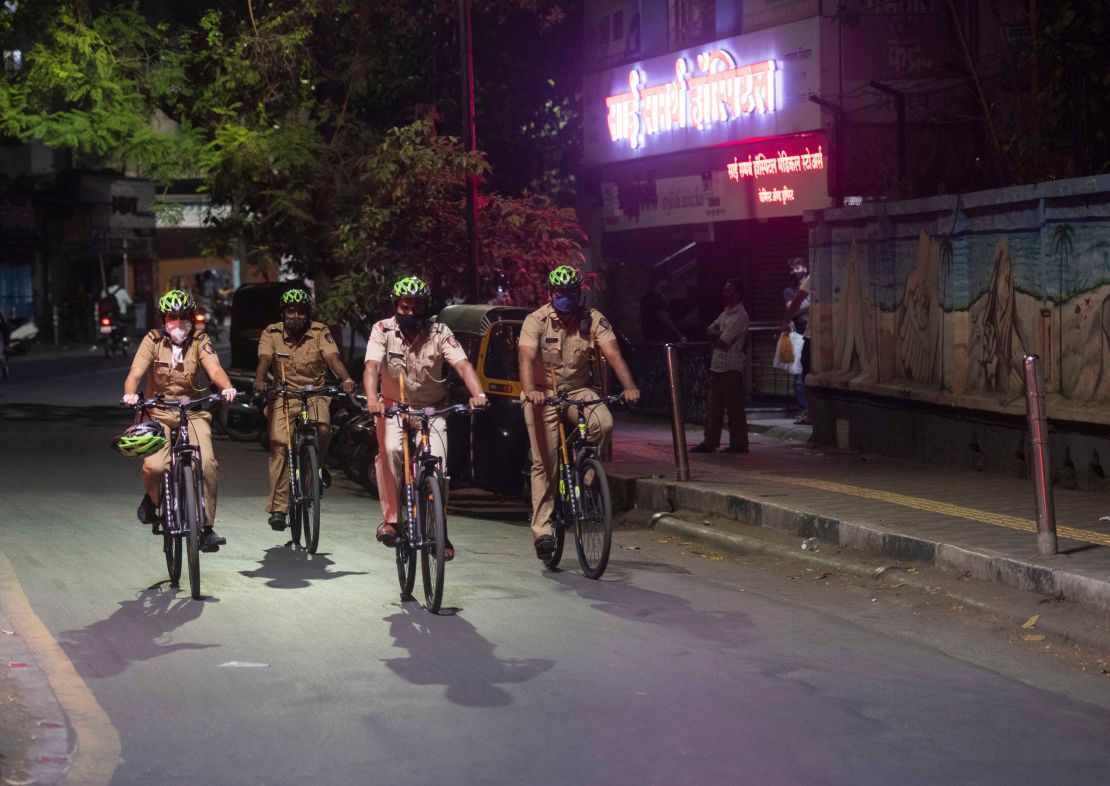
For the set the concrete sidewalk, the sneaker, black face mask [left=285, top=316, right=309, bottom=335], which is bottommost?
the concrete sidewalk

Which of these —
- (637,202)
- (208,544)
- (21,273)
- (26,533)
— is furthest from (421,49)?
(21,273)

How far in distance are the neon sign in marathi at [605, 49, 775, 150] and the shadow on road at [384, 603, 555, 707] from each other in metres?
16.1

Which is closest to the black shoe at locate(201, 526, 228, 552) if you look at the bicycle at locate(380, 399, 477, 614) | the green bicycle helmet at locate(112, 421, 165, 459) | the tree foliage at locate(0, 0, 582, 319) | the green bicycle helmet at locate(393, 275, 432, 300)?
the green bicycle helmet at locate(112, 421, 165, 459)

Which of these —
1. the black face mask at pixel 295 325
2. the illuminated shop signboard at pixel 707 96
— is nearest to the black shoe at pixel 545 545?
the black face mask at pixel 295 325

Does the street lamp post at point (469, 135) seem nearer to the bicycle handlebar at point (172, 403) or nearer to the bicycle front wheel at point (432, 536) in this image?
the bicycle handlebar at point (172, 403)

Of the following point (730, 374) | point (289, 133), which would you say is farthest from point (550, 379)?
point (289, 133)

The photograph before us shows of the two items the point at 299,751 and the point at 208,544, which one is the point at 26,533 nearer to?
the point at 208,544

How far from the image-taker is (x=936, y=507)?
40.0 feet

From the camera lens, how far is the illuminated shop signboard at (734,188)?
76.5 feet

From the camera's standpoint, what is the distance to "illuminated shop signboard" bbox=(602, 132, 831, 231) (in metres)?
23.3

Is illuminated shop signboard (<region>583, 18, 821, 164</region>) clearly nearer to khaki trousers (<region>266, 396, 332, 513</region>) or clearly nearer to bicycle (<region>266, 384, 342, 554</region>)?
khaki trousers (<region>266, 396, 332, 513</region>)

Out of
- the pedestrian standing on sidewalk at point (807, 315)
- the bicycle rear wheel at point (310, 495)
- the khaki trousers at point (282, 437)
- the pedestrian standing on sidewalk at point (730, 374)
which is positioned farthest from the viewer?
the pedestrian standing on sidewalk at point (807, 315)

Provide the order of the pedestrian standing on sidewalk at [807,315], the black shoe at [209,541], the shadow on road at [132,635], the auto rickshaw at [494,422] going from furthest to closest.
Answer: the pedestrian standing on sidewalk at [807,315], the auto rickshaw at [494,422], the black shoe at [209,541], the shadow on road at [132,635]

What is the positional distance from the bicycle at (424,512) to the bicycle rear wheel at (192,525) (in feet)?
3.85
